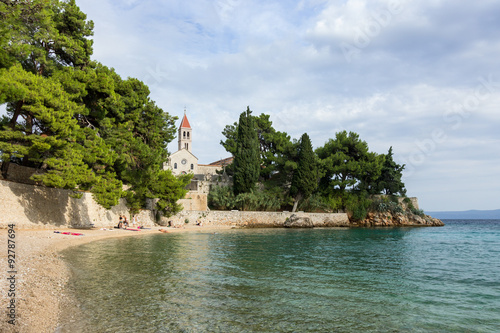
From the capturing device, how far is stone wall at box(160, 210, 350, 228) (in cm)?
3381

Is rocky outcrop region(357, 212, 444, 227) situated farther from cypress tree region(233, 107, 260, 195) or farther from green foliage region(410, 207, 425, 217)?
cypress tree region(233, 107, 260, 195)

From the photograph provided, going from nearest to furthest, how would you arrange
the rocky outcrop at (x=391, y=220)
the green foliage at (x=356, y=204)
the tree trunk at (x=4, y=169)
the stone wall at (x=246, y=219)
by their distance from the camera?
the tree trunk at (x=4, y=169) → the stone wall at (x=246, y=219) → the green foliage at (x=356, y=204) → the rocky outcrop at (x=391, y=220)

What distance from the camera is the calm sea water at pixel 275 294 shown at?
590cm

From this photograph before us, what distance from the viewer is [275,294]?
26.1ft

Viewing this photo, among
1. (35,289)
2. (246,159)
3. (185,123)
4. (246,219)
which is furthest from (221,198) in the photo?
(185,123)

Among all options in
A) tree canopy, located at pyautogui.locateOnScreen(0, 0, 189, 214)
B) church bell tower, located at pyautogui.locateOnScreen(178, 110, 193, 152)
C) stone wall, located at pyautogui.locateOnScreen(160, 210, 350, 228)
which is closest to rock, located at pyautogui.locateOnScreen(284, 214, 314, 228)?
stone wall, located at pyautogui.locateOnScreen(160, 210, 350, 228)

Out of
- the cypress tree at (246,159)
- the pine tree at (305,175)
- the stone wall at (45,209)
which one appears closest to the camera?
the stone wall at (45,209)

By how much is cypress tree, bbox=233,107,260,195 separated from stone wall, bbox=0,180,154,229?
17.2m

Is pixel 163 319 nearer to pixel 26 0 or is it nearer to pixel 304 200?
pixel 26 0

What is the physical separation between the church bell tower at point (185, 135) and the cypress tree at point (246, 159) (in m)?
28.9

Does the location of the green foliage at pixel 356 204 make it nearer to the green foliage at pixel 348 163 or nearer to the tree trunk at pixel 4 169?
the green foliage at pixel 348 163

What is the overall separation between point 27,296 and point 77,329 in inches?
63.9

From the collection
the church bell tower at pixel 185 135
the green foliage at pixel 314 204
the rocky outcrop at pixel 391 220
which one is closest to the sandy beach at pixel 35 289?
the green foliage at pixel 314 204

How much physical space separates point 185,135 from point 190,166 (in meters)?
12.4
